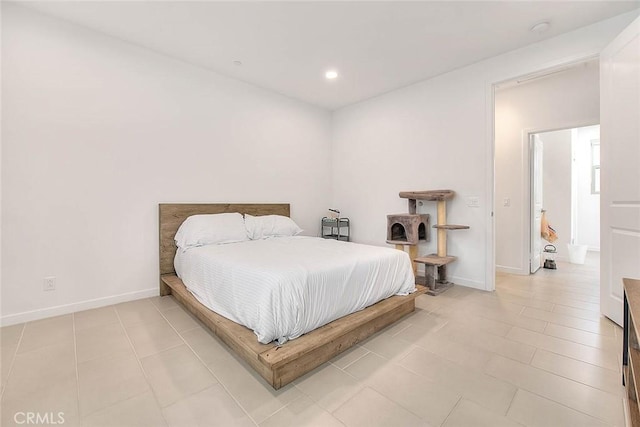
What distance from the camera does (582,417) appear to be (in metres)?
1.32

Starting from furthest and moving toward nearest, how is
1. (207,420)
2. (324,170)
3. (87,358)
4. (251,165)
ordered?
(324,170) < (251,165) < (87,358) < (207,420)

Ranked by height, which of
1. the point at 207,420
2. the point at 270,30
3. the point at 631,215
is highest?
the point at 270,30

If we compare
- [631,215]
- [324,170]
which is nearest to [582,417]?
[631,215]

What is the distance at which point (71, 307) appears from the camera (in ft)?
8.59

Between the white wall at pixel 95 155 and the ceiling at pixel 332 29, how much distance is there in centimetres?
29

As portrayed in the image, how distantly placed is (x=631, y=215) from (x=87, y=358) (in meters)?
4.15

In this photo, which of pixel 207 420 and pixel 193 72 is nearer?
pixel 207 420

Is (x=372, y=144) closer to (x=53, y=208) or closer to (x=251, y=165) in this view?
(x=251, y=165)

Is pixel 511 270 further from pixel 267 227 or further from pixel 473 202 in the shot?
pixel 267 227

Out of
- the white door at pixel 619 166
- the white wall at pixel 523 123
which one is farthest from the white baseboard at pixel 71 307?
the white wall at pixel 523 123

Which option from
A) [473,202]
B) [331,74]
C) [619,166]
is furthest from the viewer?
[331,74]

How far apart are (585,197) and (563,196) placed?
137 cm

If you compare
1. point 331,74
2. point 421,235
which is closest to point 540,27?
point 331,74

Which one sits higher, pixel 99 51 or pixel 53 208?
pixel 99 51
